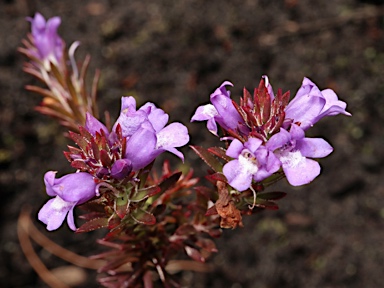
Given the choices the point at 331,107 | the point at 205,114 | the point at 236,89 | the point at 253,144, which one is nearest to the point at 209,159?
the point at 205,114

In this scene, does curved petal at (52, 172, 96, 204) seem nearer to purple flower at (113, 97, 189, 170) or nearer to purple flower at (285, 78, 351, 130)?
purple flower at (113, 97, 189, 170)

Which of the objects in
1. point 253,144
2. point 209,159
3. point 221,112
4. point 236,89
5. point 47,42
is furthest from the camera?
point 236,89

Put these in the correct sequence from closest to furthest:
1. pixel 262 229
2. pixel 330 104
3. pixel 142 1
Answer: pixel 330 104 → pixel 262 229 → pixel 142 1

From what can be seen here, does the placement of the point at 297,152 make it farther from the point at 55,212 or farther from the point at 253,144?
the point at 55,212

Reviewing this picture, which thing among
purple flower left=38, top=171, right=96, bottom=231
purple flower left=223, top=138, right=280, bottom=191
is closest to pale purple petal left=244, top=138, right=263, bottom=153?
purple flower left=223, top=138, right=280, bottom=191

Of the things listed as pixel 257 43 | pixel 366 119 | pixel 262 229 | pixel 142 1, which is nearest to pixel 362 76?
pixel 366 119

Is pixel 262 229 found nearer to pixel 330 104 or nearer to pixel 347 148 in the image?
pixel 347 148
